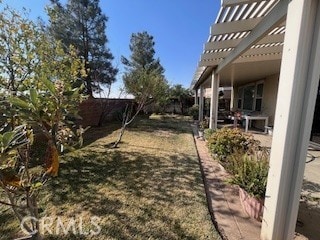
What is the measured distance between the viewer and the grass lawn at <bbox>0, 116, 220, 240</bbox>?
274 cm

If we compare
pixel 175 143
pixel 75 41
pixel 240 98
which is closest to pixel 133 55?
pixel 75 41

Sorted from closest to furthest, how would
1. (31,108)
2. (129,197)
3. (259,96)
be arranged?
(31,108) < (129,197) < (259,96)

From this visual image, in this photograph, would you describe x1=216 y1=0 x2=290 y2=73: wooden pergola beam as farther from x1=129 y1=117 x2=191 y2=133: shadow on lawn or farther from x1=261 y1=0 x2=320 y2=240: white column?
x1=129 y1=117 x2=191 y2=133: shadow on lawn

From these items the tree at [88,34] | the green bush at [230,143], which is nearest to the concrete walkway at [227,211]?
the green bush at [230,143]

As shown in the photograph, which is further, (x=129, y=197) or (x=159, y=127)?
(x=159, y=127)

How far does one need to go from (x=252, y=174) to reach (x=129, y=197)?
207 cm

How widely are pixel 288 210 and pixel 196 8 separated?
8.69 meters

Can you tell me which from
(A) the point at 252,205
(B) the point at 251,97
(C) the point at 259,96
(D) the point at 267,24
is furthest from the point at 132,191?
→ (B) the point at 251,97

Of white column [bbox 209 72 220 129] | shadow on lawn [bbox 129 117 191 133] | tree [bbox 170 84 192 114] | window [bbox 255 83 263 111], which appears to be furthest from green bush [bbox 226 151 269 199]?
tree [bbox 170 84 192 114]

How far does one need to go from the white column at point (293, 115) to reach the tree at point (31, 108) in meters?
2.17

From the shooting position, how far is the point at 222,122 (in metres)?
14.6

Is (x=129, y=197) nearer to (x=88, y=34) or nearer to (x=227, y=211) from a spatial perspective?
(x=227, y=211)

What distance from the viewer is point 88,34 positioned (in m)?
16.9

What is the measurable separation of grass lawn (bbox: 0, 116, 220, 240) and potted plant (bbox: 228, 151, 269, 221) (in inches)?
26.7
